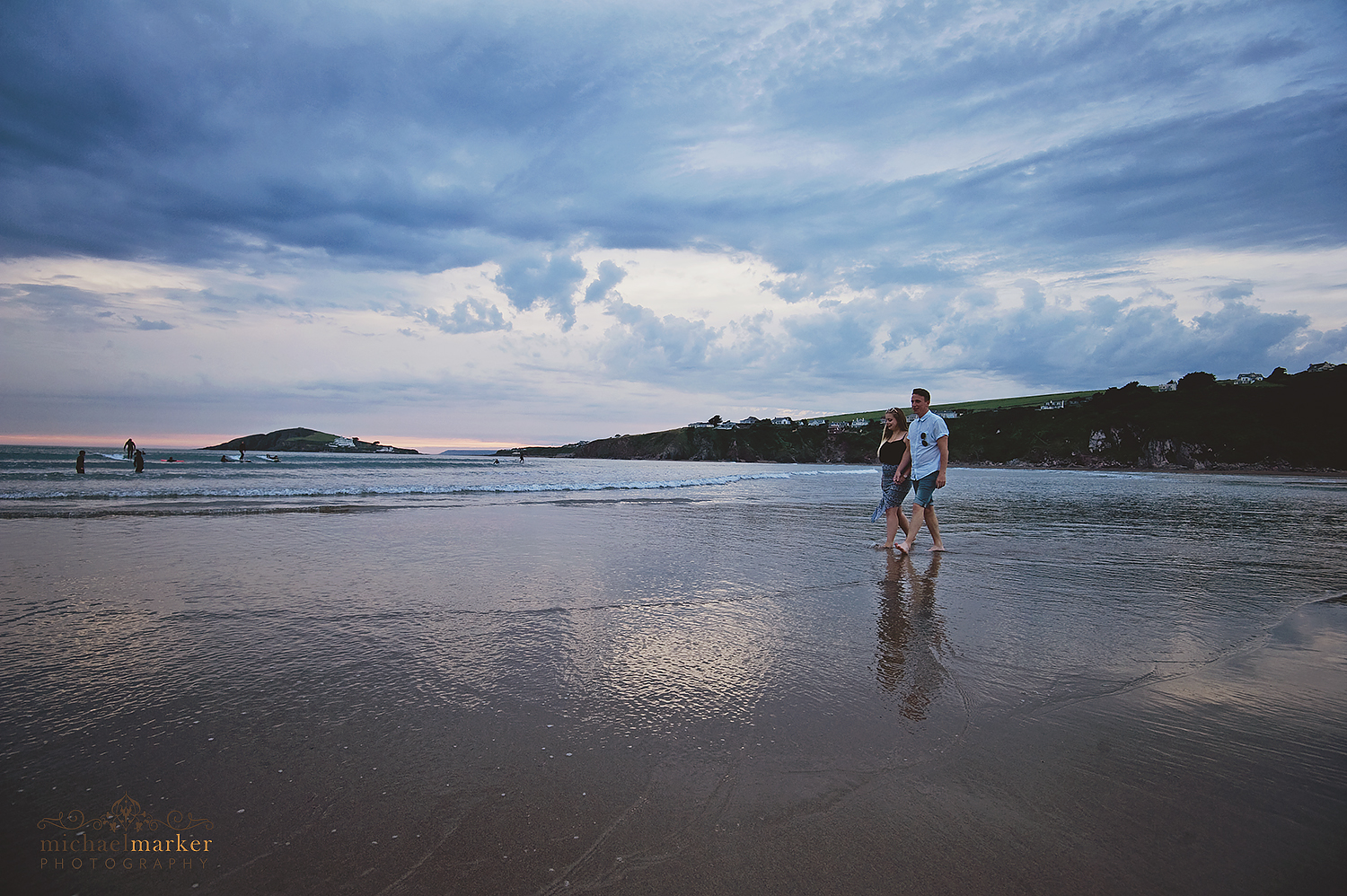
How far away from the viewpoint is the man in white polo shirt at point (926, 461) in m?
8.95

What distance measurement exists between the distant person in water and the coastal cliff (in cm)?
8748

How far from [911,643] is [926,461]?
514cm

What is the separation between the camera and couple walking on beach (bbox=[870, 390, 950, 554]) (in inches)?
354

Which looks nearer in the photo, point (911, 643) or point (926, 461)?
point (911, 643)

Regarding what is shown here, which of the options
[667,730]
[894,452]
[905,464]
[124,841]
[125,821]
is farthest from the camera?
[894,452]

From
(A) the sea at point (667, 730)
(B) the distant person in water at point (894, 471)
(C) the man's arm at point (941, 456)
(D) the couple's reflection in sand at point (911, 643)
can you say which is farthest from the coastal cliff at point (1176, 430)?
(D) the couple's reflection in sand at point (911, 643)

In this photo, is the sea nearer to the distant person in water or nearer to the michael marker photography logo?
the michael marker photography logo

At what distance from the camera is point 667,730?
3.09 m

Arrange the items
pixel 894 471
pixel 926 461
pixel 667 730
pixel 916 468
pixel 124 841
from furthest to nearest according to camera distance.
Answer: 1. pixel 894 471
2. pixel 916 468
3. pixel 926 461
4. pixel 667 730
5. pixel 124 841

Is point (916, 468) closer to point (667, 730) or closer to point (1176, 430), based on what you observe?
point (667, 730)

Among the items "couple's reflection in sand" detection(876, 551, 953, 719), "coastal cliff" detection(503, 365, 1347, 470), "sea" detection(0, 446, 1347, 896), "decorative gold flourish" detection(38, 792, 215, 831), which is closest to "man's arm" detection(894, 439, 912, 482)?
"sea" detection(0, 446, 1347, 896)

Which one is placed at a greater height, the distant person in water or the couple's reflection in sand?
the distant person in water

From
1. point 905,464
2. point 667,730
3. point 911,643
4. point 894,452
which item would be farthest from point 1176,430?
point 667,730

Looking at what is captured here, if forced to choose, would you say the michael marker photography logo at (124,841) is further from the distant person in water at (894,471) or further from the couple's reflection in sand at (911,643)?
the distant person in water at (894,471)
